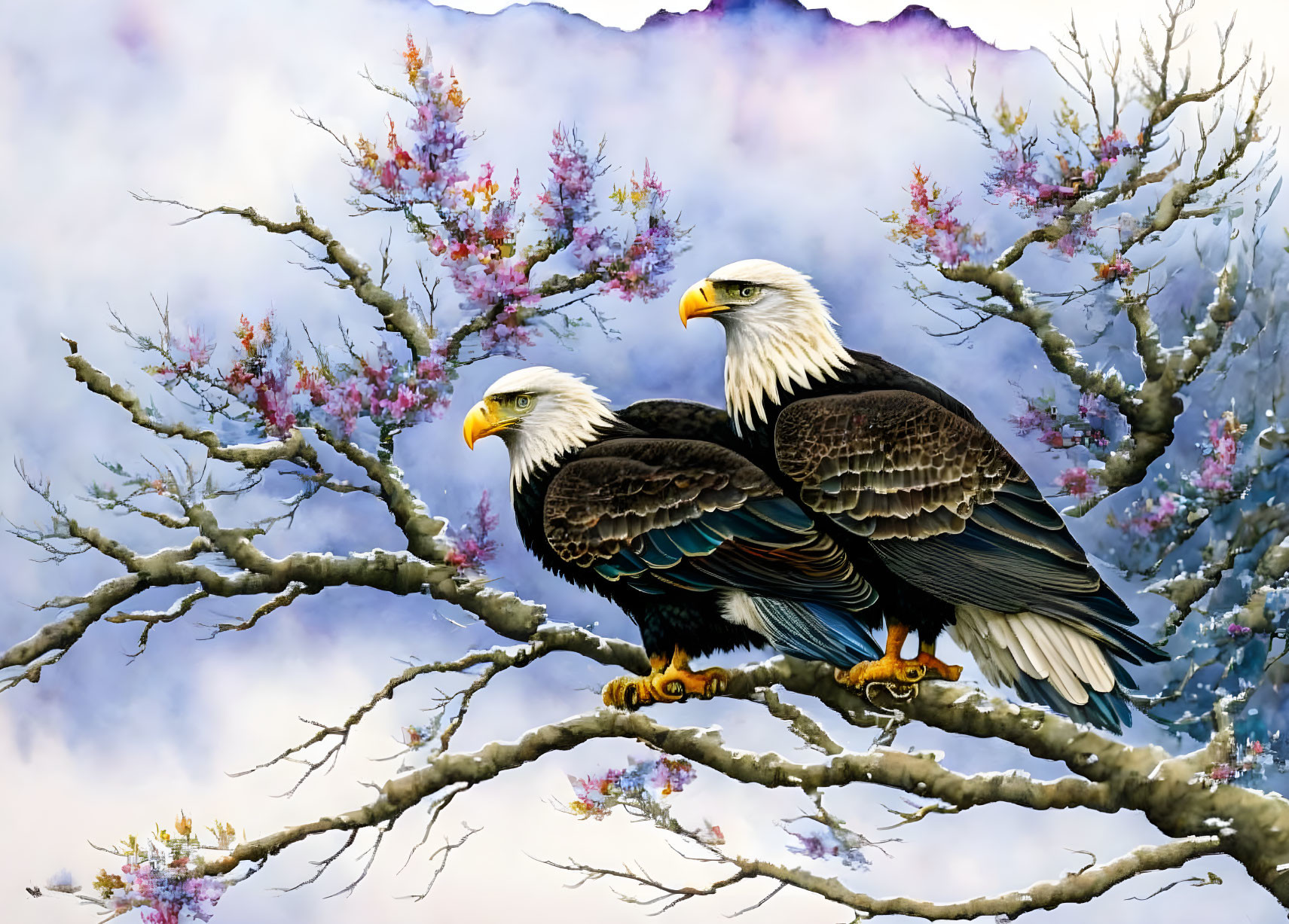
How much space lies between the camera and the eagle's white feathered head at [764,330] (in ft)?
10.1

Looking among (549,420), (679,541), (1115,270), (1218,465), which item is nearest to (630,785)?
(679,541)

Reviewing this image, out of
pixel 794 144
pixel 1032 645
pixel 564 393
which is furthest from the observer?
pixel 794 144

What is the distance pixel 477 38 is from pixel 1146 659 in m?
2.41

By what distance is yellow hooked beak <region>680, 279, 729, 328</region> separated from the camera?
313cm

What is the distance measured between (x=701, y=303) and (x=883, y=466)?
63cm

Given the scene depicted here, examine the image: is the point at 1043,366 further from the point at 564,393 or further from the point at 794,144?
the point at 564,393

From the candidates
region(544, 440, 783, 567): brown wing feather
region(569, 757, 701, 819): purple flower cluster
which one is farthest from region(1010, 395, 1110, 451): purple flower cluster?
region(569, 757, 701, 819): purple flower cluster

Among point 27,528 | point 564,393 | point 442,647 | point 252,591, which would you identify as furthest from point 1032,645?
point 27,528

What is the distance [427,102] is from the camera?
342cm

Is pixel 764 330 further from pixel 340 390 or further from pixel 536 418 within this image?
pixel 340 390

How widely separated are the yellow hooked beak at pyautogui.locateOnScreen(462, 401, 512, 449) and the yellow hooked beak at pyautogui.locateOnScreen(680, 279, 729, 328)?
54cm

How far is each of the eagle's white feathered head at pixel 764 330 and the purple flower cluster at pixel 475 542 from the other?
727 millimetres

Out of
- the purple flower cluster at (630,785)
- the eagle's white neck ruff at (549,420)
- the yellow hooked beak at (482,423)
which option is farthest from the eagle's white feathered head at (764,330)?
the purple flower cluster at (630,785)

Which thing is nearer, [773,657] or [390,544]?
[773,657]
